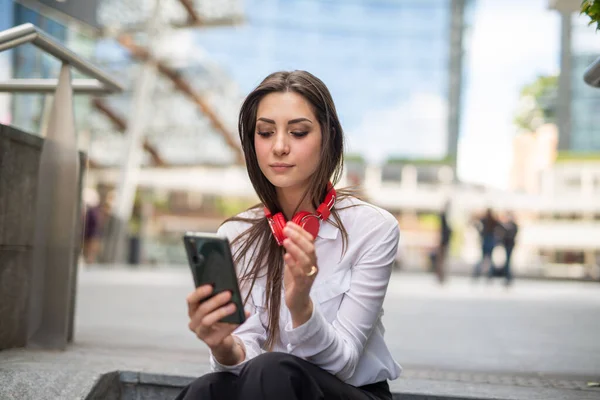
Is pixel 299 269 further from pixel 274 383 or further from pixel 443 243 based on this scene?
pixel 443 243

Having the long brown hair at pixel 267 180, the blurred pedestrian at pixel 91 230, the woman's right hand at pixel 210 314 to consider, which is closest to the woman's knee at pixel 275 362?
the woman's right hand at pixel 210 314

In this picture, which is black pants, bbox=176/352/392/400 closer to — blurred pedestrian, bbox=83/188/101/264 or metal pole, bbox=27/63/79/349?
metal pole, bbox=27/63/79/349

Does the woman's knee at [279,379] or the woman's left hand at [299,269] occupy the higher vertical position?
the woman's left hand at [299,269]

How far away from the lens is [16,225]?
3359 millimetres

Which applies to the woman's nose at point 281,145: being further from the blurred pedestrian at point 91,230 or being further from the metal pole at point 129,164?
the metal pole at point 129,164

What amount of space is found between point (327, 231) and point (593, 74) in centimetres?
169

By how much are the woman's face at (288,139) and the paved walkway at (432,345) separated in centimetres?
123

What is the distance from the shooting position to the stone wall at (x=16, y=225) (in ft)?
10.6

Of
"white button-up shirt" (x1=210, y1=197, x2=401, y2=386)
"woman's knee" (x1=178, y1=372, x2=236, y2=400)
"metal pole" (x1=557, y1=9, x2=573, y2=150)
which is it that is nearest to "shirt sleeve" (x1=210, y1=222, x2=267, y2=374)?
"white button-up shirt" (x1=210, y1=197, x2=401, y2=386)

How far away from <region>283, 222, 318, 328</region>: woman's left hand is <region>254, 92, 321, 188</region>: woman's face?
0.41 meters

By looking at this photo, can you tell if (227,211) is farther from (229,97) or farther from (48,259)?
(48,259)

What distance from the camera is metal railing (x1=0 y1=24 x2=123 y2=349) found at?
3.50 m

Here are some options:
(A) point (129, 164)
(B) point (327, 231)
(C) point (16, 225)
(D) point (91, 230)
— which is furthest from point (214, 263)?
(A) point (129, 164)

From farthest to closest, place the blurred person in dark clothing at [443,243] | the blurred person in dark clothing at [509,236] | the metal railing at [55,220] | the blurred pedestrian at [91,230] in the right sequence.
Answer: the blurred pedestrian at [91,230] → the blurred person in dark clothing at [509,236] → the blurred person in dark clothing at [443,243] → the metal railing at [55,220]
